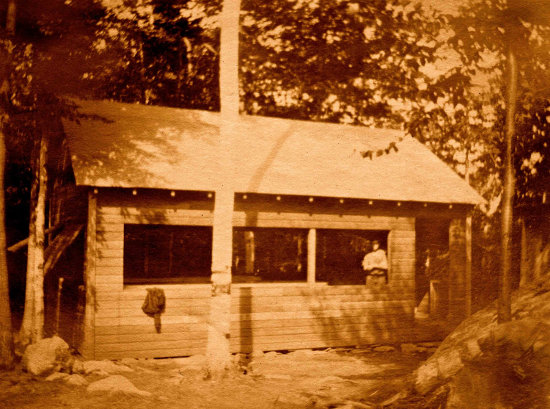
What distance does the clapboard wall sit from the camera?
1225 cm

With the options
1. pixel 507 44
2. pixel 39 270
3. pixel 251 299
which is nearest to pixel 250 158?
pixel 251 299

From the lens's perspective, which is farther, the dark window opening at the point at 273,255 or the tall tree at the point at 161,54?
the dark window opening at the point at 273,255

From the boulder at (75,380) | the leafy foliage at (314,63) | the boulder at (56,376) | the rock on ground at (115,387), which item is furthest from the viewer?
the leafy foliage at (314,63)

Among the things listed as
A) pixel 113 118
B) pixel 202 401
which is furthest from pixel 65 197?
pixel 202 401

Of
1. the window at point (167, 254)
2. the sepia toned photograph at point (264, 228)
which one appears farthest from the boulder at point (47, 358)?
the window at point (167, 254)

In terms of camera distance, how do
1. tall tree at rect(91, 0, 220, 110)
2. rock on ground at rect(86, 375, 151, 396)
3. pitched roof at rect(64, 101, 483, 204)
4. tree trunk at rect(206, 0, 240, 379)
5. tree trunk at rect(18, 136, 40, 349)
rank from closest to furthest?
1. rock on ground at rect(86, 375, 151, 396)
2. tree trunk at rect(206, 0, 240, 379)
3. tree trunk at rect(18, 136, 40, 349)
4. pitched roof at rect(64, 101, 483, 204)
5. tall tree at rect(91, 0, 220, 110)

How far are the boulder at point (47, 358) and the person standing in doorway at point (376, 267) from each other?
7053 mm

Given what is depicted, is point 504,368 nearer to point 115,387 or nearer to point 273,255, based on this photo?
point 115,387

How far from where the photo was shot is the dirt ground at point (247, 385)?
884 centimetres

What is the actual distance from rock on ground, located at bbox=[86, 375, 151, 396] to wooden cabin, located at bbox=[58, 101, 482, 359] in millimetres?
2344

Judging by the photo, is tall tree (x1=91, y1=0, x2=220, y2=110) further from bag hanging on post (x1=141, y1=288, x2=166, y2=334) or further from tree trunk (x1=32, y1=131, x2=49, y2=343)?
bag hanging on post (x1=141, y1=288, x2=166, y2=334)

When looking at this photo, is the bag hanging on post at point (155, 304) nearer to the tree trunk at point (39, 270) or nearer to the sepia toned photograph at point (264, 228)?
the sepia toned photograph at point (264, 228)

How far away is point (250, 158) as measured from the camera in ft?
48.3

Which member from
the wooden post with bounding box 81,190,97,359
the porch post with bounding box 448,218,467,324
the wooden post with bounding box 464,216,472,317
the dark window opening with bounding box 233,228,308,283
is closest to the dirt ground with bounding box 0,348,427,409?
the wooden post with bounding box 81,190,97,359
